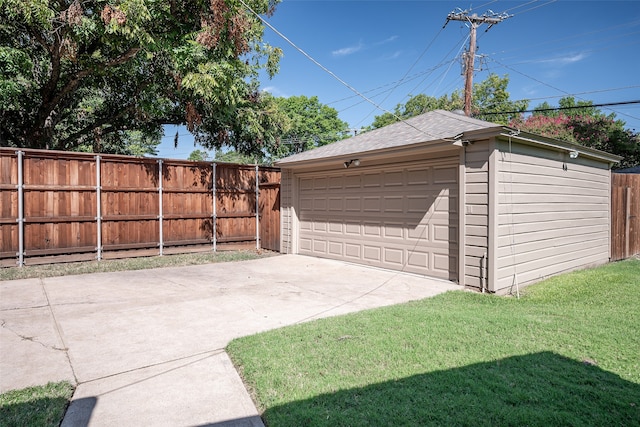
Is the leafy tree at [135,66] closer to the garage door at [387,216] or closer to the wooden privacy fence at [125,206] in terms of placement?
the wooden privacy fence at [125,206]

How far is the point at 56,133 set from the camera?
13.9 m

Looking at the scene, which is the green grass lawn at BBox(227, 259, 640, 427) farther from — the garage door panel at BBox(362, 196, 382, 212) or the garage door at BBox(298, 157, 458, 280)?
the garage door panel at BBox(362, 196, 382, 212)

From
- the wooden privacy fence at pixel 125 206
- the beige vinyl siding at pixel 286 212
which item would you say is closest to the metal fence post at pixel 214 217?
the wooden privacy fence at pixel 125 206

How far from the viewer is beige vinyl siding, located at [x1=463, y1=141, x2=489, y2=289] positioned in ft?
18.6

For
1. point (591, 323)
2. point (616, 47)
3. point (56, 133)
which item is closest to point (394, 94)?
point (616, 47)

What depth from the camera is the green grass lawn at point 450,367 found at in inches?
91.2

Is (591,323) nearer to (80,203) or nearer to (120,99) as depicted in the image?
(80,203)

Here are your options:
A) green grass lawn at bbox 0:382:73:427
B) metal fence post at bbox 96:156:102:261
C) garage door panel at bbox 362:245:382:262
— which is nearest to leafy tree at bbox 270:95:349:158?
metal fence post at bbox 96:156:102:261

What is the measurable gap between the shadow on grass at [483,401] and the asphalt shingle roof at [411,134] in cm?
380

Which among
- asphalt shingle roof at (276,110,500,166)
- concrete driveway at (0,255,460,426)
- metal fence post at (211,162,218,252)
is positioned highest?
asphalt shingle roof at (276,110,500,166)

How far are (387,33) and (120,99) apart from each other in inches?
399

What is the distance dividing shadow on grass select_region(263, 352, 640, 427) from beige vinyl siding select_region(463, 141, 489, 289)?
2941 mm

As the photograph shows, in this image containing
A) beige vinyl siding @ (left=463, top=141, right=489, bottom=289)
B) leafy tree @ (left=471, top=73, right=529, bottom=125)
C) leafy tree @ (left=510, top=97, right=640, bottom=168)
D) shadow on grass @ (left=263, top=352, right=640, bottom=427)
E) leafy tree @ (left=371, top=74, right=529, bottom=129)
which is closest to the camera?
shadow on grass @ (left=263, top=352, right=640, bottom=427)

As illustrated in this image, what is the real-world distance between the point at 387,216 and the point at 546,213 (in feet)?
9.33
